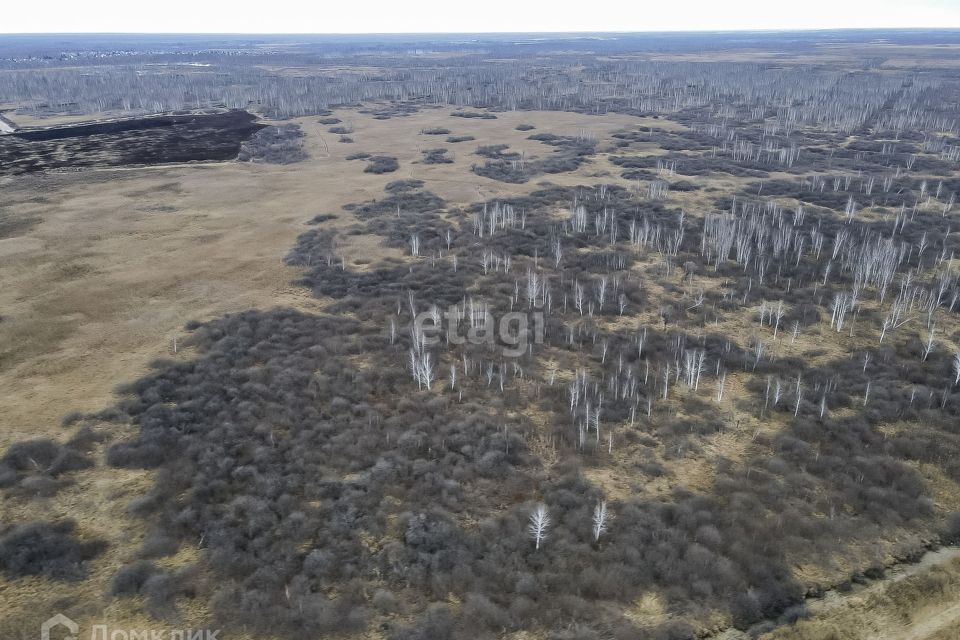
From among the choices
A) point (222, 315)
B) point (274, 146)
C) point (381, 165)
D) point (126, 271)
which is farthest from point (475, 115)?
point (222, 315)

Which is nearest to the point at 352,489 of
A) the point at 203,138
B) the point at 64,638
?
the point at 64,638

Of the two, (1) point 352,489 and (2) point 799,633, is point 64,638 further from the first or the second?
(2) point 799,633

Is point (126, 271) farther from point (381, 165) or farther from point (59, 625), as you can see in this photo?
point (381, 165)

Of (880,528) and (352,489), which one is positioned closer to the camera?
(880,528)

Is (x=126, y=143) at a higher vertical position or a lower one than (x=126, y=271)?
higher

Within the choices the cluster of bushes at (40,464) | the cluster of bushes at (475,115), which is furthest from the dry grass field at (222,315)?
the cluster of bushes at (475,115)

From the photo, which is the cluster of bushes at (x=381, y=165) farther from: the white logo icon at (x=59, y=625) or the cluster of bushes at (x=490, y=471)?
the white logo icon at (x=59, y=625)
